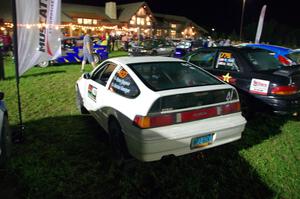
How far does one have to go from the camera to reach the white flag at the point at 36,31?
4070 millimetres

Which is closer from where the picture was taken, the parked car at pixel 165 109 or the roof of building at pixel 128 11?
the parked car at pixel 165 109

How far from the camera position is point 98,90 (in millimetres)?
4281

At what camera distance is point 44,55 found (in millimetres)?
4578

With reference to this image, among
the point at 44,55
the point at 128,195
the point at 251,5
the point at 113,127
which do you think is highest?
the point at 251,5

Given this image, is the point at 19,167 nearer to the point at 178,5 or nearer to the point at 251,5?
the point at 251,5

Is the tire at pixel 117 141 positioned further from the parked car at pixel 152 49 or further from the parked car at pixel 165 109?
the parked car at pixel 152 49

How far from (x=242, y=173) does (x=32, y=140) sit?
3.47 m

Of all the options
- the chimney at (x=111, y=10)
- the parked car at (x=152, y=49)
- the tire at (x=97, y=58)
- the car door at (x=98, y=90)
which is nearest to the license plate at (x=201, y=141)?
the car door at (x=98, y=90)

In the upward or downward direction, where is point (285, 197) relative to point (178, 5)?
downward

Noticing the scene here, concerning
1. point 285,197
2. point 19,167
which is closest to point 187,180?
point 285,197

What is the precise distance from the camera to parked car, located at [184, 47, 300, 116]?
467cm

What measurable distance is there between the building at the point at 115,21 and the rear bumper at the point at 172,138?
33.1 m

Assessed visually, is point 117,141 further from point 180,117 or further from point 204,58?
point 204,58

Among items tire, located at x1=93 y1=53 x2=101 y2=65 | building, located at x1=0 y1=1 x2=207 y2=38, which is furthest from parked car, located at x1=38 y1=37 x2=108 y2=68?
building, located at x1=0 y1=1 x2=207 y2=38
